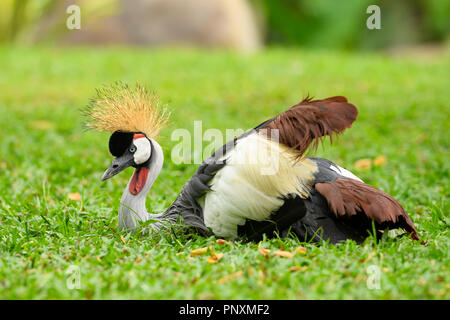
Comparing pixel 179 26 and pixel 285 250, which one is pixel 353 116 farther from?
pixel 179 26

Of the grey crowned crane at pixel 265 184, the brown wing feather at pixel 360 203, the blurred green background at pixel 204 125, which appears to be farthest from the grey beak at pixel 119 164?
the brown wing feather at pixel 360 203

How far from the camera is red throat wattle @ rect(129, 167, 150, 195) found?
3.55m

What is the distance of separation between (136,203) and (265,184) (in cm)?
79

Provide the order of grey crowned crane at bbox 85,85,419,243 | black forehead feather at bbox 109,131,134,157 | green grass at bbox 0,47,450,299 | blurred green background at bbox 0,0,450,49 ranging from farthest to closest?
blurred green background at bbox 0,0,450,49 → black forehead feather at bbox 109,131,134,157 → grey crowned crane at bbox 85,85,419,243 → green grass at bbox 0,47,450,299

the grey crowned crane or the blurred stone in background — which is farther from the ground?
the blurred stone in background

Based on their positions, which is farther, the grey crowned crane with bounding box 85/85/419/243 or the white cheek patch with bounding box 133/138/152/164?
the white cheek patch with bounding box 133/138/152/164

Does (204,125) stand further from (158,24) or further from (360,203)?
(158,24)

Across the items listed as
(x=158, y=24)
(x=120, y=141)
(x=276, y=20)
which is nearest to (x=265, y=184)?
(x=120, y=141)

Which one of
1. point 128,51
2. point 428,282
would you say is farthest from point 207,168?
point 128,51

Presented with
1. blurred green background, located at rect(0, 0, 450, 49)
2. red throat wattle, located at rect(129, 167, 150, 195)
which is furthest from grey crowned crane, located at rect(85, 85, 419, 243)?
blurred green background, located at rect(0, 0, 450, 49)

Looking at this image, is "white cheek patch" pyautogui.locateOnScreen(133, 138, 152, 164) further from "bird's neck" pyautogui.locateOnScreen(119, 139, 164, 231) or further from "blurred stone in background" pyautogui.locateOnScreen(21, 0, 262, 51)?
"blurred stone in background" pyautogui.locateOnScreen(21, 0, 262, 51)

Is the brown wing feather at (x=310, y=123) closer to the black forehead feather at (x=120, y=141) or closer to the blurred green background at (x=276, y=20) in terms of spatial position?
the black forehead feather at (x=120, y=141)

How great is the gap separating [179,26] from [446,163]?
27.0ft

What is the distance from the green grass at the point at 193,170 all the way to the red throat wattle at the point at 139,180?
264 mm
